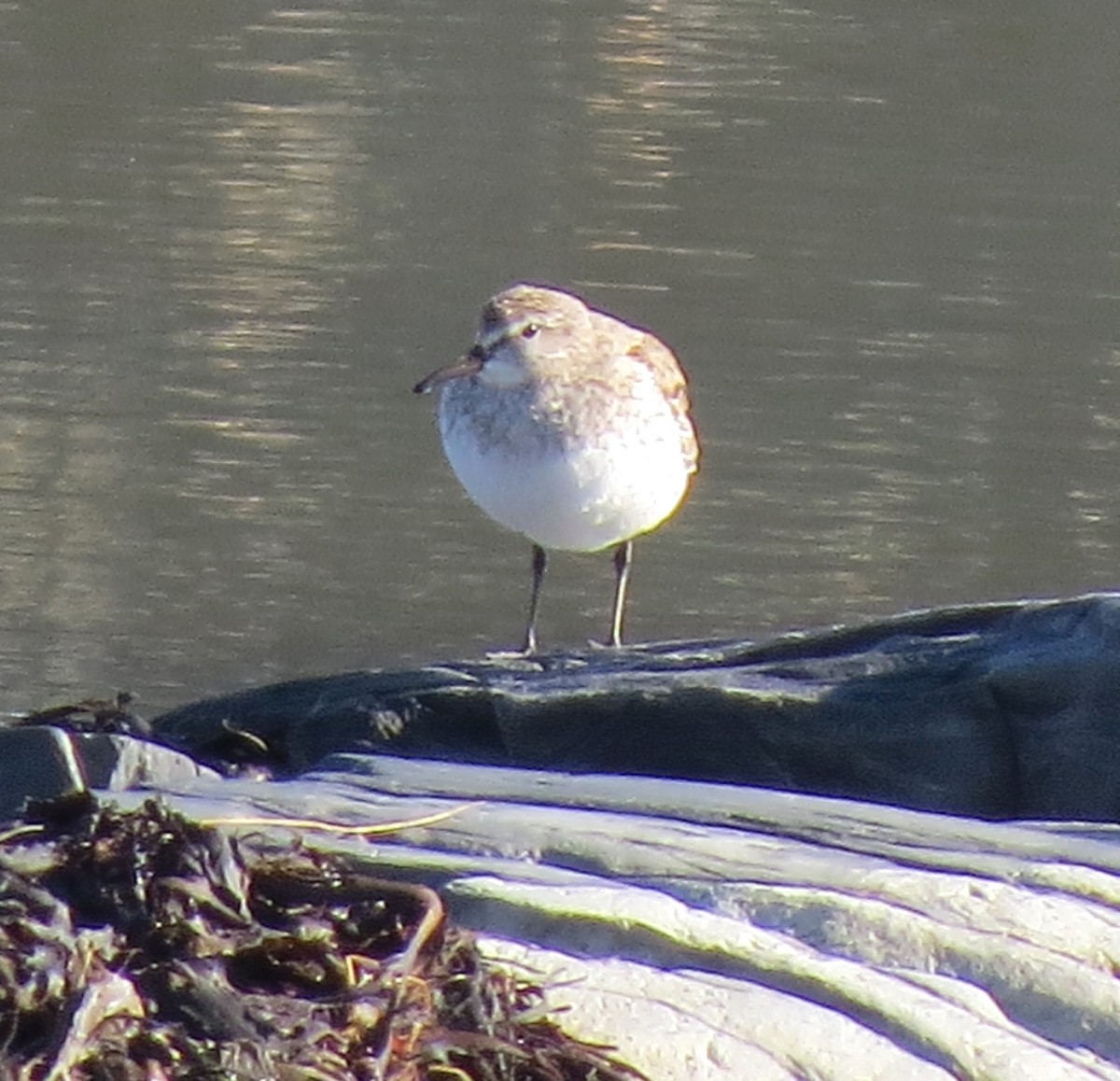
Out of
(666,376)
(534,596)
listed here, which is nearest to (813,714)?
(534,596)

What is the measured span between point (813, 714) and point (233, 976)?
2386 mm

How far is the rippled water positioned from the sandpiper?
3.53ft

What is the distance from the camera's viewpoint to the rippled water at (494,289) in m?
8.18

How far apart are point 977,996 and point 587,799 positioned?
1.11 meters

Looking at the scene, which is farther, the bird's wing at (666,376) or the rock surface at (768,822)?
the bird's wing at (666,376)

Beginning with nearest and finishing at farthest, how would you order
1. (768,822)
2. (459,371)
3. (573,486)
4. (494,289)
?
(768,822) < (573,486) < (459,371) < (494,289)

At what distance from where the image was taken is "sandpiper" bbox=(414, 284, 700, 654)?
6668 mm

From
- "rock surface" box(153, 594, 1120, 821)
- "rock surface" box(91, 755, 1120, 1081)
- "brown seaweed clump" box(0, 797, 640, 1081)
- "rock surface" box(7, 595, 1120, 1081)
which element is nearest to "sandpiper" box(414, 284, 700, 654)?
"rock surface" box(7, 595, 1120, 1081)

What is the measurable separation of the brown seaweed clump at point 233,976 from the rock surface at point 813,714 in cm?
210

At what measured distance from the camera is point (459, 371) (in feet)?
22.6

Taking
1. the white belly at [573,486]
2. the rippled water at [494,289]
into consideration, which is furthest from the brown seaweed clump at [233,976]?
the rippled water at [494,289]

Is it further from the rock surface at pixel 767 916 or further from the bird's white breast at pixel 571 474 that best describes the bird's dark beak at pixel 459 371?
the rock surface at pixel 767 916

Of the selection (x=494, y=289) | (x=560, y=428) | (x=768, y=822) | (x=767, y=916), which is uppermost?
(x=767, y=916)

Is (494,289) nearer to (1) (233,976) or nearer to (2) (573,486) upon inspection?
(2) (573,486)
